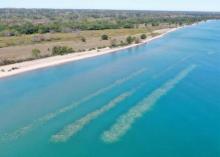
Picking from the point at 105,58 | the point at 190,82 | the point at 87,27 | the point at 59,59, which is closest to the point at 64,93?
the point at 190,82

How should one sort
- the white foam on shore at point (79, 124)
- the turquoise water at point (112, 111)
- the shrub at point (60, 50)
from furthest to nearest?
1. the shrub at point (60, 50)
2. the white foam on shore at point (79, 124)
3. the turquoise water at point (112, 111)

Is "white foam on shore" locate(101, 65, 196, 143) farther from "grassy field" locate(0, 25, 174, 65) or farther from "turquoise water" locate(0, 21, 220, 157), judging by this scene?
"grassy field" locate(0, 25, 174, 65)

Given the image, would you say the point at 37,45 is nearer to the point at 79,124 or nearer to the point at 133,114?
the point at 133,114

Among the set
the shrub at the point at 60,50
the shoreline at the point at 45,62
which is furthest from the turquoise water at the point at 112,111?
the shrub at the point at 60,50

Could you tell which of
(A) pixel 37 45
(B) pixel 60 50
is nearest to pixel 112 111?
(B) pixel 60 50

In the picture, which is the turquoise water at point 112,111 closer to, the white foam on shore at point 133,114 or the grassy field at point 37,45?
the white foam on shore at point 133,114

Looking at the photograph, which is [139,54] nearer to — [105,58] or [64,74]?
[105,58]
